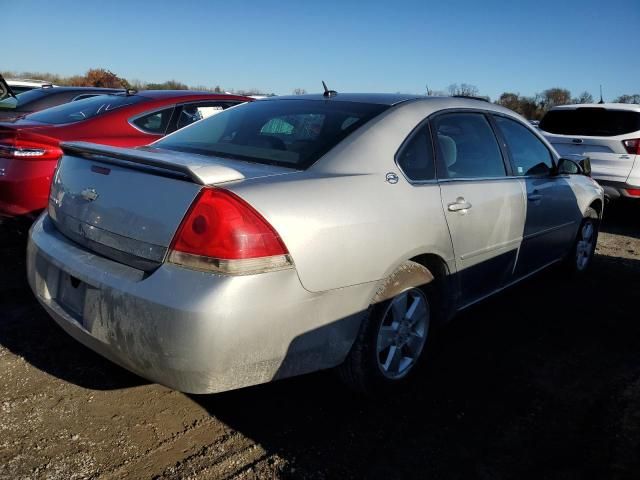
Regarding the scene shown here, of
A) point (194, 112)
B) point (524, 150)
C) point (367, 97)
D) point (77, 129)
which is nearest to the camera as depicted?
point (367, 97)

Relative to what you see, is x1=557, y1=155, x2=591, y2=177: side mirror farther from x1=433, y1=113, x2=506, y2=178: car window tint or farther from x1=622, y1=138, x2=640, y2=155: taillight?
x1=622, y1=138, x2=640, y2=155: taillight

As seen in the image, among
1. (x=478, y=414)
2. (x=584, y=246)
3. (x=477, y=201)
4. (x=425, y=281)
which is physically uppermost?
(x=477, y=201)

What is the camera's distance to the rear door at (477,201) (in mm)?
2947

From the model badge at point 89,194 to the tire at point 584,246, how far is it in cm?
406

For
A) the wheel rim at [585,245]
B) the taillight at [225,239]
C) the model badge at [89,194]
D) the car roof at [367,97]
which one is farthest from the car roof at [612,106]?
the model badge at [89,194]

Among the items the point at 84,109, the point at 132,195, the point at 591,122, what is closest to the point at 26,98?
the point at 84,109

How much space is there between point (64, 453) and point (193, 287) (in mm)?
955

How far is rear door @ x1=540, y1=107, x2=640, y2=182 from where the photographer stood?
7.10 metres

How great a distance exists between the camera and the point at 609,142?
7.17m

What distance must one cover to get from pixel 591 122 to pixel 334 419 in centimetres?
683

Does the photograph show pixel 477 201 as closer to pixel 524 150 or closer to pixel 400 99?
pixel 400 99

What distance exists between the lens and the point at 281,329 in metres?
2.08

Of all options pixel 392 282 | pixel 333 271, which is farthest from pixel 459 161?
pixel 333 271

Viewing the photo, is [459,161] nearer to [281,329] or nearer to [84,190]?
[281,329]
